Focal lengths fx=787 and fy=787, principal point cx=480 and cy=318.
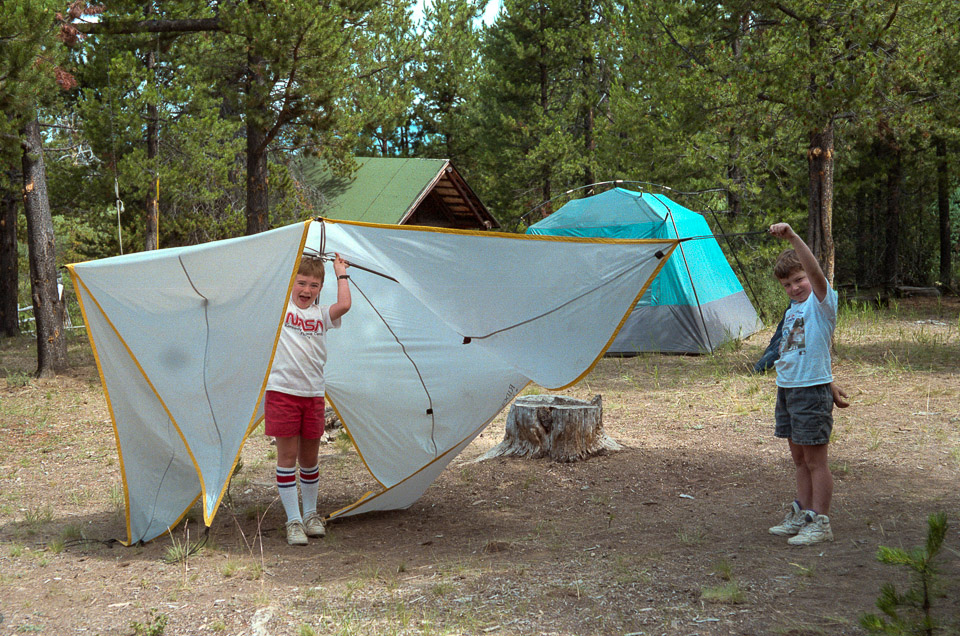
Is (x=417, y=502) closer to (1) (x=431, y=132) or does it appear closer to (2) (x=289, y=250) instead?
(2) (x=289, y=250)

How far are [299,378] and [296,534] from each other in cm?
81

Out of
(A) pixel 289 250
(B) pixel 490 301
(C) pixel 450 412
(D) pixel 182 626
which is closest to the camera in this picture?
(D) pixel 182 626

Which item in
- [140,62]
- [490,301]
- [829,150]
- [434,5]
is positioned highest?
[434,5]

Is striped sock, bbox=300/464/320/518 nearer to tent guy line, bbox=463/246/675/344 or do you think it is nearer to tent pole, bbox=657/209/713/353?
tent guy line, bbox=463/246/675/344

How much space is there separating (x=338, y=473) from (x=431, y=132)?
2659 centimetres

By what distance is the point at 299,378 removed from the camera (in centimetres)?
407

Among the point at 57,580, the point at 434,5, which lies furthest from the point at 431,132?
the point at 57,580

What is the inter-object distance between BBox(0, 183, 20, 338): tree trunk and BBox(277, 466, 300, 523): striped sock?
1366 cm

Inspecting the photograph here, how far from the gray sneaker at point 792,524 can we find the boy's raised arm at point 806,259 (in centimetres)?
107


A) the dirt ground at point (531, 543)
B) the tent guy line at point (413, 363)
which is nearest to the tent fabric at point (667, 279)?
the dirt ground at point (531, 543)

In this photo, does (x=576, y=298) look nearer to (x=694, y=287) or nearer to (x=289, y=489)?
(x=289, y=489)

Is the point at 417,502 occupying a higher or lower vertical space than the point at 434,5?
lower

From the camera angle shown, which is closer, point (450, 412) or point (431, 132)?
point (450, 412)

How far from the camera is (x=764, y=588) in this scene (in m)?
3.12
